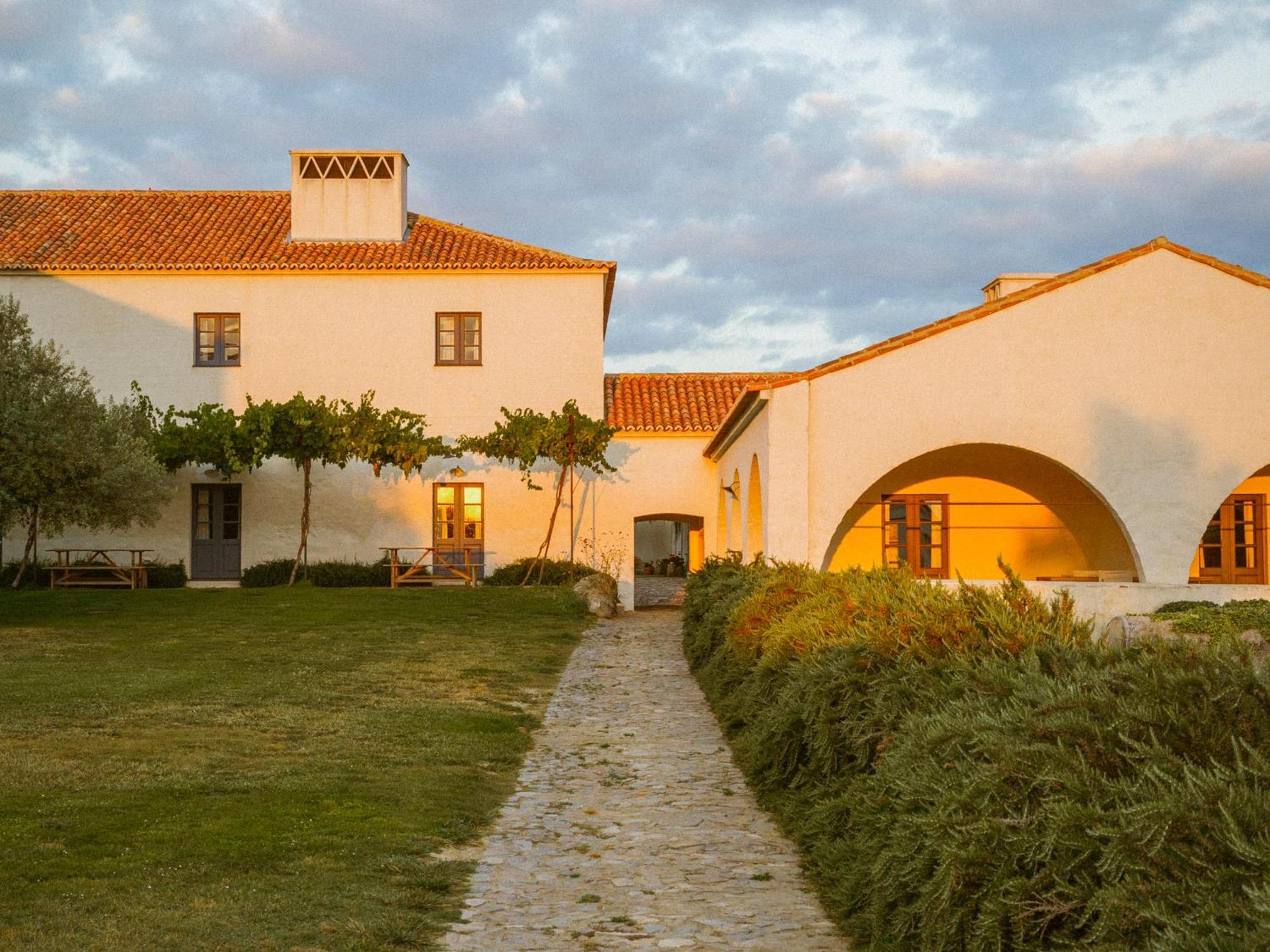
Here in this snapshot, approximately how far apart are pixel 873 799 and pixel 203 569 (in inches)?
997

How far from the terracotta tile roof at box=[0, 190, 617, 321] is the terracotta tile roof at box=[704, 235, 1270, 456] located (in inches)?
542

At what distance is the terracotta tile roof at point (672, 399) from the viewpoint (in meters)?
26.9

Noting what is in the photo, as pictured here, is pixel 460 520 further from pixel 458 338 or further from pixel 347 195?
pixel 347 195

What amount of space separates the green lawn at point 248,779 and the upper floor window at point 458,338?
11656mm

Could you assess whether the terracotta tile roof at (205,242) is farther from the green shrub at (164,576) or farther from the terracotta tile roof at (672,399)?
the green shrub at (164,576)

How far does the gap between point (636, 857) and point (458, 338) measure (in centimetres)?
2248

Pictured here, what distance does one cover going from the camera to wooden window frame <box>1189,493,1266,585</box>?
19.2m

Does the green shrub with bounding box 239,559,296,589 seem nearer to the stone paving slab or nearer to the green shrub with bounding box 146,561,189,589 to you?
the green shrub with bounding box 146,561,189,589

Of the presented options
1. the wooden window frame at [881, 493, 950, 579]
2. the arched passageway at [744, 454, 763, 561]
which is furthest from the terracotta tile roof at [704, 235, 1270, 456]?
the wooden window frame at [881, 493, 950, 579]

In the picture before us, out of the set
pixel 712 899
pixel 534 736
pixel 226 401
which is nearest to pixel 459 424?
pixel 226 401

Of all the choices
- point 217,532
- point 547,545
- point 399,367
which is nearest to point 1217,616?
point 547,545

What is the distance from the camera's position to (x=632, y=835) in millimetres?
6832

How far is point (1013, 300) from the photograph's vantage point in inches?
569

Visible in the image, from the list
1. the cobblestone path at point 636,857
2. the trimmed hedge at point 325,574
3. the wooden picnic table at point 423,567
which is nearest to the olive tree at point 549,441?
the wooden picnic table at point 423,567
